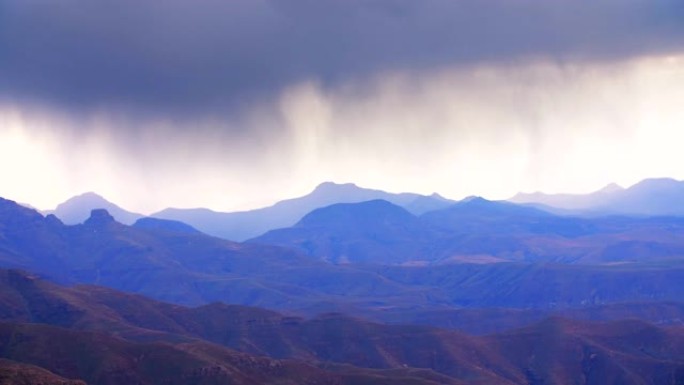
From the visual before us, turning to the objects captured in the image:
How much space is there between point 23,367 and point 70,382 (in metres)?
10.4

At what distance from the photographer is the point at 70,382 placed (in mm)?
191625

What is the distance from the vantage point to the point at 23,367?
19375 cm
